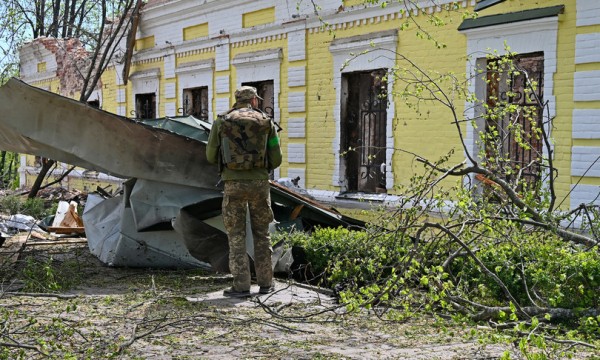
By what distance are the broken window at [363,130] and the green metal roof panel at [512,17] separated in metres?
2.25

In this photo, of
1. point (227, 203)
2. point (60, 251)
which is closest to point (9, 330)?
point (227, 203)

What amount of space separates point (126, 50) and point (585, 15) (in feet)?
41.6

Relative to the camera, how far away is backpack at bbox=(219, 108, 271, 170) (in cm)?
784

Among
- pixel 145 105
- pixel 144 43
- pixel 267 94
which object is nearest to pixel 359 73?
pixel 267 94

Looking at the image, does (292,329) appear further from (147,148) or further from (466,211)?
(147,148)

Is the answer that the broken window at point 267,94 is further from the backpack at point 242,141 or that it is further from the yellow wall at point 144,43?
the backpack at point 242,141

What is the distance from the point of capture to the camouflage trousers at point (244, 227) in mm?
7891

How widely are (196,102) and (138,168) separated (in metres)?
9.18

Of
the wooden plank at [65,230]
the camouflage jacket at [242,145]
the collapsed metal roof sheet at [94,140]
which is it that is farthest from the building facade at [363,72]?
the wooden plank at [65,230]

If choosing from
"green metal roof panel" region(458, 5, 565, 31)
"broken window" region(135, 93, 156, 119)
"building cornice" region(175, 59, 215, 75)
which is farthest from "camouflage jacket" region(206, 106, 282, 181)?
"broken window" region(135, 93, 156, 119)

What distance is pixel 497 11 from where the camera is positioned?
10.9 metres

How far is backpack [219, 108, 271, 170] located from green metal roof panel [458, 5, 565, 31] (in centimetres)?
424

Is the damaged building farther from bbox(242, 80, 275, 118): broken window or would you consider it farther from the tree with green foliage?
the tree with green foliage

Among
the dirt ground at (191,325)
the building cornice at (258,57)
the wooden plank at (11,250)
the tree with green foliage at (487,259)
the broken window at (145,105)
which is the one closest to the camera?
the dirt ground at (191,325)
